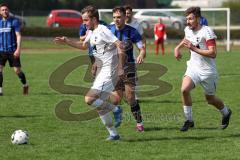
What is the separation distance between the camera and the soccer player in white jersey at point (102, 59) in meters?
9.14

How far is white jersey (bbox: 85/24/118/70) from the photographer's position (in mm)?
9203

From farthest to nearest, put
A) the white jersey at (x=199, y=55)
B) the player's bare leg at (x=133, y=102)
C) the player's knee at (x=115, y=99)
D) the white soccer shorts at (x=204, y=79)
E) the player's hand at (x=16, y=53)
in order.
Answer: the player's hand at (x=16, y=53)
the player's bare leg at (x=133, y=102)
the player's knee at (x=115, y=99)
the white soccer shorts at (x=204, y=79)
the white jersey at (x=199, y=55)

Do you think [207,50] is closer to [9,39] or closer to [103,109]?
[103,109]

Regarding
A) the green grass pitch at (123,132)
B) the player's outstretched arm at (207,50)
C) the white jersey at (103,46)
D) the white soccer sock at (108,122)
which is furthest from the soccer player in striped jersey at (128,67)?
the player's outstretched arm at (207,50)

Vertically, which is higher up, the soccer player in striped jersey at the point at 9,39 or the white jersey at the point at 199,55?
the white jersey at the point at 199,55

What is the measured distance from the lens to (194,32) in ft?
32.4

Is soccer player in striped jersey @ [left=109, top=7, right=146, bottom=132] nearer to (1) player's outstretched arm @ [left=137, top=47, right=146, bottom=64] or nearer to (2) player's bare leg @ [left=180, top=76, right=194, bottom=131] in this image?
(1) player's outstretched arm @ [left=137, top=47, right=146, bottom=64]

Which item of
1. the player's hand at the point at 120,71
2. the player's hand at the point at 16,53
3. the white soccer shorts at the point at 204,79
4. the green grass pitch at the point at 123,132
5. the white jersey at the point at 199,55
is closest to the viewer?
the green grass pitch at the point at 123,132

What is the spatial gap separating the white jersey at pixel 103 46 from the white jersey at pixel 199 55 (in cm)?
132

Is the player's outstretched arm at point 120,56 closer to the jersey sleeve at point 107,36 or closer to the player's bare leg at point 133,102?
the jersey sleeve at point 107,36

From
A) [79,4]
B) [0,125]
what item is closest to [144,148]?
[0,125]

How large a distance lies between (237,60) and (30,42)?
2228 cm

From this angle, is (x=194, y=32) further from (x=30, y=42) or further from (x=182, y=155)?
(x=30, y=42)

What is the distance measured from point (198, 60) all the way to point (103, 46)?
66.1 inches
